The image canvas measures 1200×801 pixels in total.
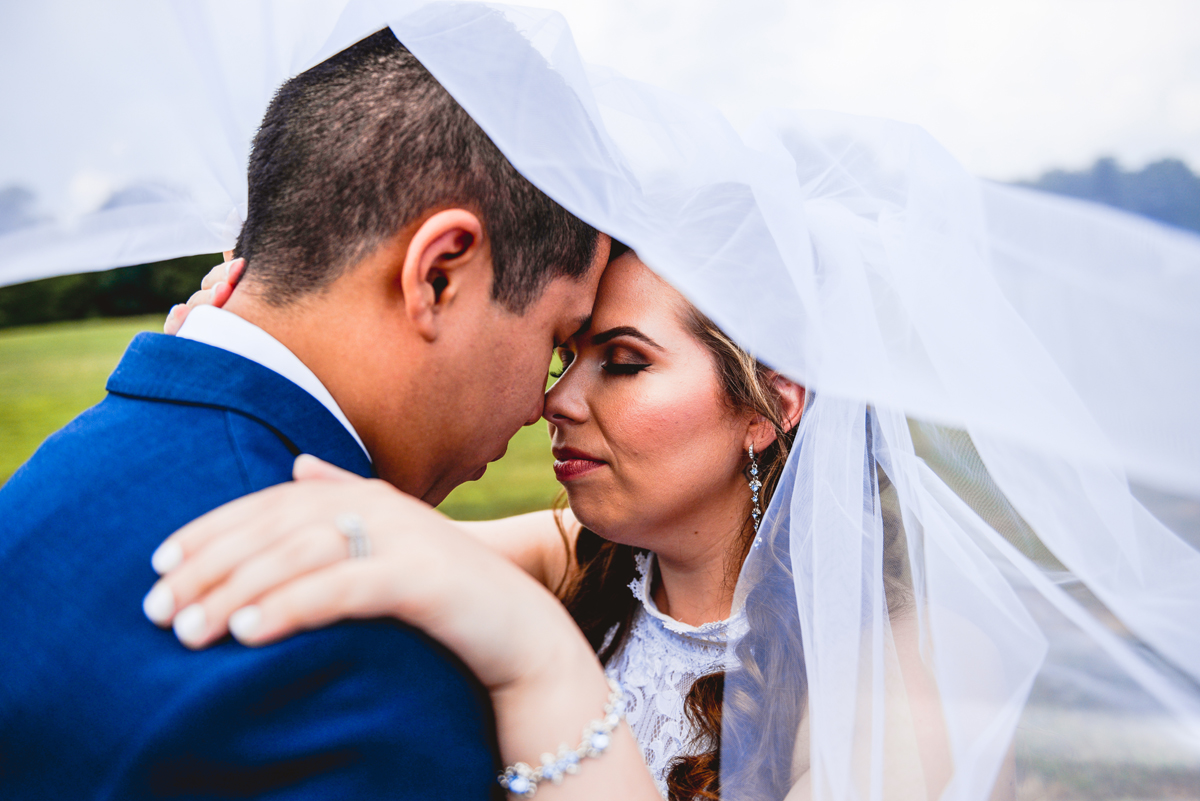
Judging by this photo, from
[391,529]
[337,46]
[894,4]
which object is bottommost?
[391,529]

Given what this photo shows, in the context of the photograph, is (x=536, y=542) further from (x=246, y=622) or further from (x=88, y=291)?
(x=88, y=291)

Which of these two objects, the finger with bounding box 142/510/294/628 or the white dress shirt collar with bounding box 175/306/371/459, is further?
the white dress shirt collar with bounding box 175/306/371/459

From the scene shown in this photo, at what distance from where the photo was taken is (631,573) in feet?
10.1

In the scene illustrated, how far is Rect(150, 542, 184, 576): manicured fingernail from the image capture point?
1.19 metres

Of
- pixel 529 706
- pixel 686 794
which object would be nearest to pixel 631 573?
pixel 686 794

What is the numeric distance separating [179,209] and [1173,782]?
8.00 ft

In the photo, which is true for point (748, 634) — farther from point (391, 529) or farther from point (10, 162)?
point (10, 162)

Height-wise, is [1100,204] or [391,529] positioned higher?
[1100,204]

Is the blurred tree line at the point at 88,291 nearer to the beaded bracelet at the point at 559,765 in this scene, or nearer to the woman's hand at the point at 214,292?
the woman's hand at the point at 214,292

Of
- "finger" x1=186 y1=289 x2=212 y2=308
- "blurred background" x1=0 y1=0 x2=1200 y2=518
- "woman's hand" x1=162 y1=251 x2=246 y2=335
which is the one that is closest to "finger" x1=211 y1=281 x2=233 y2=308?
"woman's hand" x1=162 y1=251 x2=246 y2=335

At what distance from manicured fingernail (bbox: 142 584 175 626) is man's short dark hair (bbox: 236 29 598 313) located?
647mm

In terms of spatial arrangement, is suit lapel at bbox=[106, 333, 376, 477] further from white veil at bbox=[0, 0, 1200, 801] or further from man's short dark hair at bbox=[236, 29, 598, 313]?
white veil at bbox=[0, 0, 1200, 801]

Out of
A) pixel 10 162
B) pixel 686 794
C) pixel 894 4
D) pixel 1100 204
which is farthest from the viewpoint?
pixel 686 794

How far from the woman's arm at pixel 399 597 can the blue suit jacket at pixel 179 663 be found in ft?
0.17
